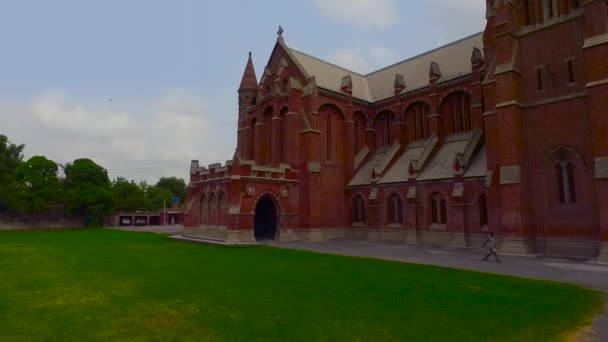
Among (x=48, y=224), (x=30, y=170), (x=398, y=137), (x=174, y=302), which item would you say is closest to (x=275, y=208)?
(x=398, y=137)

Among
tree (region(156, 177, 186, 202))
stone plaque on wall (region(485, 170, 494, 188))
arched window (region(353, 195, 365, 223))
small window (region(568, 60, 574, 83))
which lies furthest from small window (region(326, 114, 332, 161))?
tree (region(156, 177, 186, 202))

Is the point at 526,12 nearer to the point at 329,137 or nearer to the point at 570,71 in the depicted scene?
the point at 570,71

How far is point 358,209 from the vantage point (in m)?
A: 37.6

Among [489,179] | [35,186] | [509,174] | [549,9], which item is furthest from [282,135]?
[35,186]

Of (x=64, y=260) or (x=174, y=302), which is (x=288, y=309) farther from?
(x=64, y=260)

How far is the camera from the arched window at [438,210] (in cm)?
3020

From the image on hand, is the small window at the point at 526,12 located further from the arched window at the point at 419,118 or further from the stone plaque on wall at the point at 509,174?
the arched window at the point at 419,118

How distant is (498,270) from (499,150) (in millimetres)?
10306

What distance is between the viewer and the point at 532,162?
78.1 feet

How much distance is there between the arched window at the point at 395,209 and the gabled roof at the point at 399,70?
11.7 meters

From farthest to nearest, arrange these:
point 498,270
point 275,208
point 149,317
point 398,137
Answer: point 398,137, point 275,208, point 498,270, point 149,317

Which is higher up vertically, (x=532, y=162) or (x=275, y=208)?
(x=532, y=162)

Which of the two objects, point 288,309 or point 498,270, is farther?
point 498,270

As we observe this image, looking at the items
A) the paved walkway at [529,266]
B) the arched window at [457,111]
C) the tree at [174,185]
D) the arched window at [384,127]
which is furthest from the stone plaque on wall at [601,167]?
the tree at [174,185]
